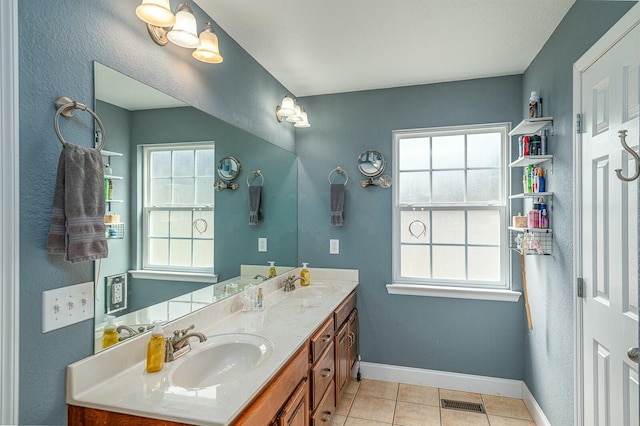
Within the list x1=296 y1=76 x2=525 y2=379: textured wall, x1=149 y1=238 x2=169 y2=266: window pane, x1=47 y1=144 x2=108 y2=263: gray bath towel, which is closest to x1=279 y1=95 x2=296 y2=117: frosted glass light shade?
x1=296 y1=76 x2=525 y2=379: textured wall

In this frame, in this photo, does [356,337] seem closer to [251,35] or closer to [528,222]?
[528,222]

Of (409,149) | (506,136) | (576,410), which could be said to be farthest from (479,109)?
(576,410)

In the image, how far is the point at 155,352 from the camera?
51.6 inches

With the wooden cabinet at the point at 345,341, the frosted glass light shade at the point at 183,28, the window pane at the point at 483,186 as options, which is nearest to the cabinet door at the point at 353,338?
the wooden cabinet at the point at 345,341

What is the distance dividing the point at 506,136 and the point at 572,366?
1708 millimetres

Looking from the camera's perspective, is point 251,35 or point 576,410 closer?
point 576,410

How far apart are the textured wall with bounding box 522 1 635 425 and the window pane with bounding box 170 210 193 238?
2059mm

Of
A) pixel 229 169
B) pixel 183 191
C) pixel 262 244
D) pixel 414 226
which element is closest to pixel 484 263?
pixel 414 226

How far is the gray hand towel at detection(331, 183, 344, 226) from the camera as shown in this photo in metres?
2.96

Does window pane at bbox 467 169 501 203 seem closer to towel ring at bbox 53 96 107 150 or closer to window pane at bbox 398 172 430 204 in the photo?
window pane at bbox 398 172 430 204

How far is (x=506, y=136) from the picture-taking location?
2.70m

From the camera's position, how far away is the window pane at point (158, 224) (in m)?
1.53

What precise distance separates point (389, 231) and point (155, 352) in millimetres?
2090

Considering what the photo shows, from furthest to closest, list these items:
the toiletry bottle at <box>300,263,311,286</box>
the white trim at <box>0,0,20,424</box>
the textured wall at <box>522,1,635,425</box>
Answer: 1. the toiletry bottle at <box>300,263,311,286</box>
2. the textured wall at <box>522,1,635,425</box>
3. the white trim at <box>0,0,20,424</box>
